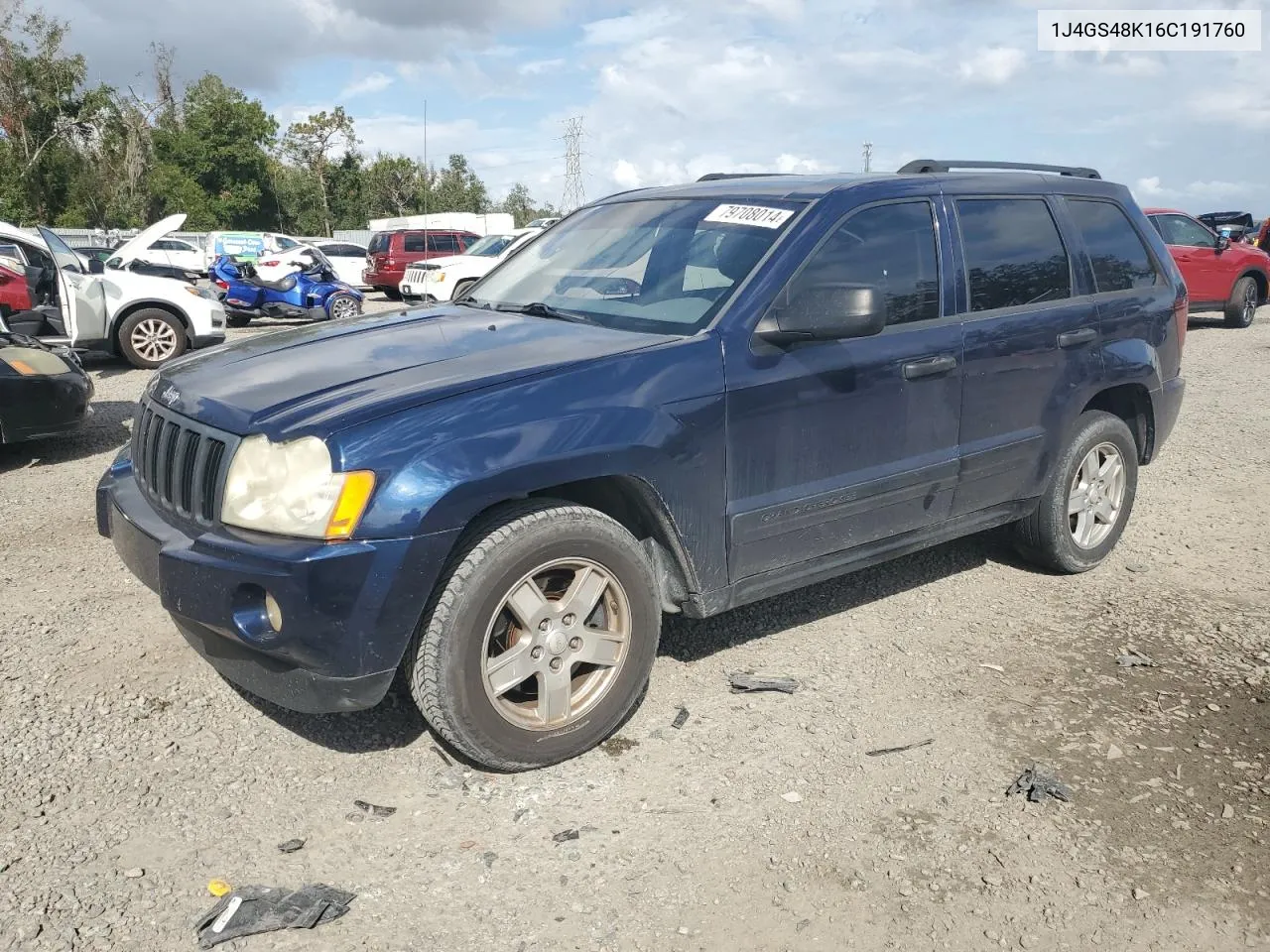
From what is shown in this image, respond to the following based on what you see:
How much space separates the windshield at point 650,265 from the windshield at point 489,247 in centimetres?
1638

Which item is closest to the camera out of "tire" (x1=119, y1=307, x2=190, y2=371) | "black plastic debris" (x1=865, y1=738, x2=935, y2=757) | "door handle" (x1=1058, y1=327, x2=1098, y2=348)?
"black plastic debris" (x1=865, y1=738, x2=935, y2=757)

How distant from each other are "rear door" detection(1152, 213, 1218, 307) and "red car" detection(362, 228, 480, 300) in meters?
15.5

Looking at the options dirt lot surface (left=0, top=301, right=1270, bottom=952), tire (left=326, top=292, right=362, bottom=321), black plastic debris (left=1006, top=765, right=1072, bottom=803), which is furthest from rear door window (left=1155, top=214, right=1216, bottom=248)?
black plastic debris (left=1006, top=765, right=1072, bottom=803)

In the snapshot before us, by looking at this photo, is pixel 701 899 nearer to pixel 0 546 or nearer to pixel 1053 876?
pixel 1053 876

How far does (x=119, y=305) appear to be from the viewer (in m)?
11.7

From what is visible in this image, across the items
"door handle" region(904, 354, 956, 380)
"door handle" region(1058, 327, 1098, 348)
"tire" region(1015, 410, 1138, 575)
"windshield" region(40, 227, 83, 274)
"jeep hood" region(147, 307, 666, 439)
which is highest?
"windshield" region(40, 227, 83, 274)

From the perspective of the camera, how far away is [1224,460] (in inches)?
298

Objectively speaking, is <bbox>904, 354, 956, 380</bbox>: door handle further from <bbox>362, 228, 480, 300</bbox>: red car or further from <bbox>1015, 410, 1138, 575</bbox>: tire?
<bbox>362, 228, 480, 300</bbox>: red car

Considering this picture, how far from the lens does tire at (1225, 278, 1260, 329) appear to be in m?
16.4

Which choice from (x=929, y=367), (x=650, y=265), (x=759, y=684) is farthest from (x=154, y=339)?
(x=929, y=367)

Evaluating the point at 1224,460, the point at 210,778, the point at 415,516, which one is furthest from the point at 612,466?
the point at 1224,460

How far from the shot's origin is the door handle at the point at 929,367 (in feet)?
13.1

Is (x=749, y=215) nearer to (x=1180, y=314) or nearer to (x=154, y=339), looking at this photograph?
(x=1180, y=314)

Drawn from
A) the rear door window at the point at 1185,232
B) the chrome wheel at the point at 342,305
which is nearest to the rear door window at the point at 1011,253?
the rear door window at the point at 1185,232
